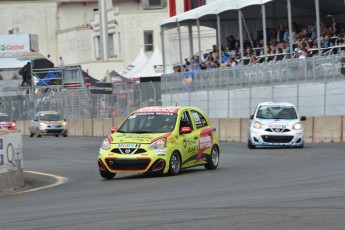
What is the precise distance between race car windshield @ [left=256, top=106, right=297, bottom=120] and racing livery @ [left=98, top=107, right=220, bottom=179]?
10100 mm

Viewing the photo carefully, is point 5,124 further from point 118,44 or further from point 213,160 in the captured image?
point 118,44

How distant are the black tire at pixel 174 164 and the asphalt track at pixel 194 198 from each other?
214 millimetres

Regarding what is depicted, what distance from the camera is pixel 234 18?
51.8m

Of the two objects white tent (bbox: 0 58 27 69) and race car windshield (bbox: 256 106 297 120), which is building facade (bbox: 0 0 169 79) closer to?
white tent (bbox: 0 58 27 69)

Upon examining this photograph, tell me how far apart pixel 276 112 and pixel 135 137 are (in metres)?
12.9

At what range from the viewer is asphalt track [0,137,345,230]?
38.3 feet

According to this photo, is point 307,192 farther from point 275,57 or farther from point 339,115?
point 275,57

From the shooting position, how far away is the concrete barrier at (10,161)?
19266 mm

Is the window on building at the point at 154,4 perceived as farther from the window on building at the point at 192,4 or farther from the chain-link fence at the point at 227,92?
the chain-link fence at the point at 227,92

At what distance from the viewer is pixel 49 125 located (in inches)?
2111

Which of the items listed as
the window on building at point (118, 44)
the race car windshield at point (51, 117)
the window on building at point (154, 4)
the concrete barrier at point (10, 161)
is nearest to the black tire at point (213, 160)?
the concrete barrier at point (10, 161)

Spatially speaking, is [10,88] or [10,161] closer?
[10,161]

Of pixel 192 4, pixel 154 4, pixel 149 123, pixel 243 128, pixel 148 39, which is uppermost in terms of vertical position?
pixel 154 4

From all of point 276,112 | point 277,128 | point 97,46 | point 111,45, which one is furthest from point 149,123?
point 97,46
